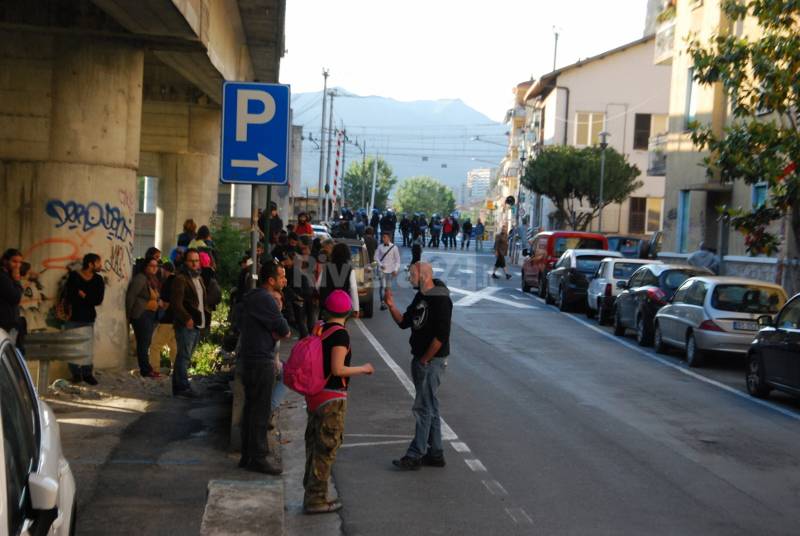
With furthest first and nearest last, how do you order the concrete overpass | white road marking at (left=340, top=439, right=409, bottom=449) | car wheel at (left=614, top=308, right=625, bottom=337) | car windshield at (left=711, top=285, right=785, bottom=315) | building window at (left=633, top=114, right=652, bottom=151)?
1. building window at (left=633, top=114, right=652, bottom=151)
2. car wheel at (left=614, top=308, right=625, bottom=337)
3. car windshield at (left=711, top=285, right=785, bottom=315)
4. the concrete overpass
5. white road marking at (left=340, top=439, right=409, bottom=449)

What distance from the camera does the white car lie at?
155 inches

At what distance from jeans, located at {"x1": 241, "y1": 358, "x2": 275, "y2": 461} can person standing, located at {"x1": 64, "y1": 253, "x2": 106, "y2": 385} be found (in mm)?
5160

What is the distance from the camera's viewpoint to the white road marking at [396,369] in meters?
11.1

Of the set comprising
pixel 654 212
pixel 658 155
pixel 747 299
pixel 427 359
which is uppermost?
pixel 658 155

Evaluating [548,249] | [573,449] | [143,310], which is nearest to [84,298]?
[143,310]

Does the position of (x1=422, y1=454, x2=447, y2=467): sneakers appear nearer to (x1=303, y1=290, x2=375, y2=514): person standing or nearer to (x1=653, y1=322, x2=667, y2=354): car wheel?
(x1=303, y1=290, x2=375, y2=514): person standing

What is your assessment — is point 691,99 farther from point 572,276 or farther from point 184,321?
point 184,321

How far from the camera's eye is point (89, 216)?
48.6 feet

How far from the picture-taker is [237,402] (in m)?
9.90

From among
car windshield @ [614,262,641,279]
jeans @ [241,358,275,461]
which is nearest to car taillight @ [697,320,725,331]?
car windshield @ [614,262,641,279]

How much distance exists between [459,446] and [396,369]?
5.51 m

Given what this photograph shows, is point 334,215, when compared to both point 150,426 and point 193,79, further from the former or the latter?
point 150,426

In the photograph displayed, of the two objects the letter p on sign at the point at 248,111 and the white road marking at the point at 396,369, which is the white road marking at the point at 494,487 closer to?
the white road marking at the point at 396,369

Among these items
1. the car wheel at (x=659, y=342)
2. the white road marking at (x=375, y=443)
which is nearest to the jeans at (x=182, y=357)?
the white road marking at (x=375, y=443)
